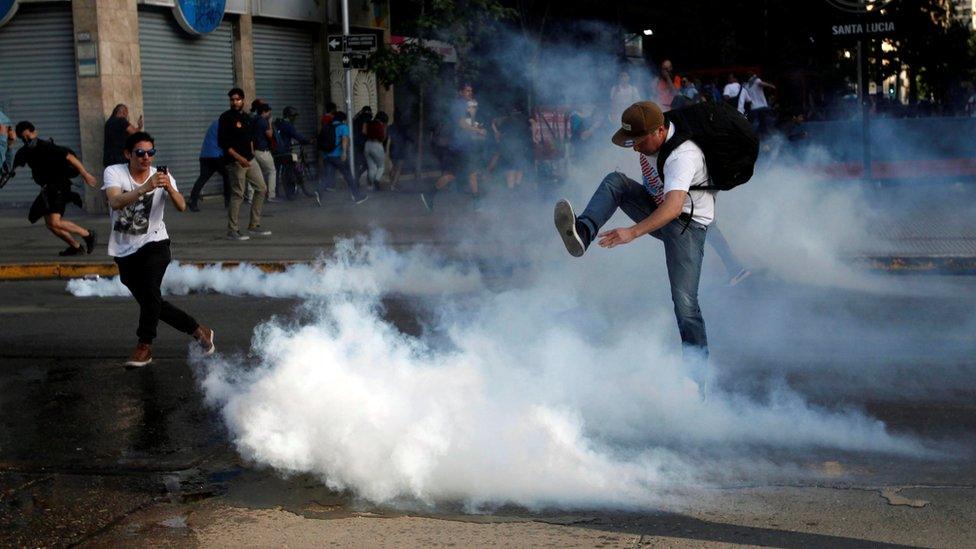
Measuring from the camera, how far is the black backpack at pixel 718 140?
5418 millimetres

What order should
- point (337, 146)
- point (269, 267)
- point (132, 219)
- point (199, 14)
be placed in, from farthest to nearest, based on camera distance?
point (337, 146), point (199, 14), point (269, 267), point (132, 219)

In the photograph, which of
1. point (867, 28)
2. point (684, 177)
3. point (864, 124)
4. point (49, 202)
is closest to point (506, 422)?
point (684, 177)

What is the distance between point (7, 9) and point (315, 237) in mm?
7705

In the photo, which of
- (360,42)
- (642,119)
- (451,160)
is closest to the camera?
(642,119)

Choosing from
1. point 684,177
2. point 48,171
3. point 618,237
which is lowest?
point 618,237

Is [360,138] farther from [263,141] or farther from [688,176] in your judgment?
[688,176]

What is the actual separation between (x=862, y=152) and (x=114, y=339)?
11.9 meters

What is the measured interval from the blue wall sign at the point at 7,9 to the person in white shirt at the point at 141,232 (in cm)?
1230

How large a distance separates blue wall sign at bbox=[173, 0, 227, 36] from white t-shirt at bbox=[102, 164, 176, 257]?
1257cm

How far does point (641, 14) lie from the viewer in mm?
20375

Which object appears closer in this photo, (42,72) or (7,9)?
(7,9)

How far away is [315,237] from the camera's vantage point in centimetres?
1377

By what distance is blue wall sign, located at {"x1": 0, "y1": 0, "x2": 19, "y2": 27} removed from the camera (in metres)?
18.0

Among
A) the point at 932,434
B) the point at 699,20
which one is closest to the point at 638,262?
the point at 932,434
